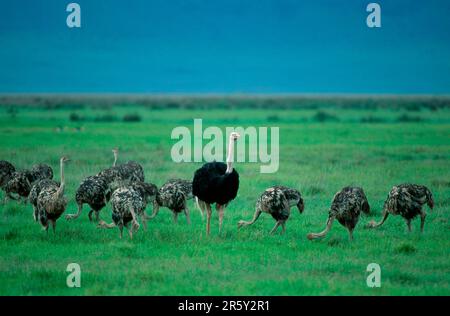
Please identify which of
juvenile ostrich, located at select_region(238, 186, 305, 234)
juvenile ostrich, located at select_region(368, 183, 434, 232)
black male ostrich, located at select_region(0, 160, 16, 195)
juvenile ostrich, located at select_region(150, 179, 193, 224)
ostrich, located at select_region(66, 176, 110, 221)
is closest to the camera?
juvenile ostrich, located at select_region(368, 183, 434, 232)

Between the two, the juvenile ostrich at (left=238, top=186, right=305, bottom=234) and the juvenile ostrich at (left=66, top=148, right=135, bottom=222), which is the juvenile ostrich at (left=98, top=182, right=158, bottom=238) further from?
the juvenile ostrich at (left=238, top=186, right=305, bottom=234)

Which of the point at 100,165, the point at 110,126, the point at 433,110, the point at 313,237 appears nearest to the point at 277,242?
the point at 313,237

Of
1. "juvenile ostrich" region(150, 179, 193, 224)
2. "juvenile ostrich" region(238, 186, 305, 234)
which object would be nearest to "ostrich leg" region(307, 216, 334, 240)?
"juvenile ostrich" region(238, 186, 305, 234)

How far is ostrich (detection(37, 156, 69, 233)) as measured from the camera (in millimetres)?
11977

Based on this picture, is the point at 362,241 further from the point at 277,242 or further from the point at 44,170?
the point at 44,170

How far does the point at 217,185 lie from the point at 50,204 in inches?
104

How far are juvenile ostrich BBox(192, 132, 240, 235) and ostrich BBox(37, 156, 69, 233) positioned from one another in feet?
7.34

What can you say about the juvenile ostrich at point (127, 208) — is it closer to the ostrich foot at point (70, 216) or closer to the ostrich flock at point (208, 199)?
the ostrich flock at point (208, 199)

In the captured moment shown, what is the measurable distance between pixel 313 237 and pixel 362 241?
780mm

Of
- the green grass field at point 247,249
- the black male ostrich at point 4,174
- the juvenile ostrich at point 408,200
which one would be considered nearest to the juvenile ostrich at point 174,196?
the green grass field at point 247,249

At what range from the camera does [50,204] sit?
12.0m

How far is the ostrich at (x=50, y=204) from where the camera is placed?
39.3 ft

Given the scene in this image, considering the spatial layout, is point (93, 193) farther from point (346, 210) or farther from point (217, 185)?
point (346, 210)

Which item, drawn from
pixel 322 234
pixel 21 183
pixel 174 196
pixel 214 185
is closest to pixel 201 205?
pixel 174 196
